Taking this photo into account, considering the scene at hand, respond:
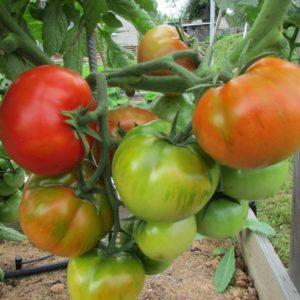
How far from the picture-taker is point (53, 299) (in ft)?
7.13

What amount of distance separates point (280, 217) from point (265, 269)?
0.92 meters

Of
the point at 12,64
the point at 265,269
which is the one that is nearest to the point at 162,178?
the point at 12,64

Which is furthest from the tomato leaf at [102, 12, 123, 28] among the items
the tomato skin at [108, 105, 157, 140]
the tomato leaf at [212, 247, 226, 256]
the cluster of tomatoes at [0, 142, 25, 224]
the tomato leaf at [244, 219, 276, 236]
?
the tomato leaf at [212, 247, 226, 256]

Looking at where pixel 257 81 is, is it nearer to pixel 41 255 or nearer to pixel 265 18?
pixel 265 18

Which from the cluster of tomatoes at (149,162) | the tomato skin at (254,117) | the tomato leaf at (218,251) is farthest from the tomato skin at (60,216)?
the tomato leaf at (218,251)

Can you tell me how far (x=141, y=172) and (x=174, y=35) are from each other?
30 centimetres

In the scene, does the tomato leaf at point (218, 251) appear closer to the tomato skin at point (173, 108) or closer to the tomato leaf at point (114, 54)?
the tomato leaf at point (114, 54)

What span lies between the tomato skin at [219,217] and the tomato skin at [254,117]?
0.56ft

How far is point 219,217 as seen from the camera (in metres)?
0.63

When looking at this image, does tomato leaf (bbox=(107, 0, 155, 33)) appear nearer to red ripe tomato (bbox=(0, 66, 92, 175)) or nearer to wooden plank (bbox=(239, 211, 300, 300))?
red ripe tomato (bbox=(0, 66, 92, 175))

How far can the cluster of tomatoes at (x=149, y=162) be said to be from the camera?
1.48 feet

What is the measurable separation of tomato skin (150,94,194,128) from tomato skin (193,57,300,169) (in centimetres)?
21

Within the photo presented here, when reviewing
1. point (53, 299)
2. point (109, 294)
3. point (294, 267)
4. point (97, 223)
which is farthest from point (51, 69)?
point (53, 299)

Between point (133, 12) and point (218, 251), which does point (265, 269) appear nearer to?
point (218, 251)
